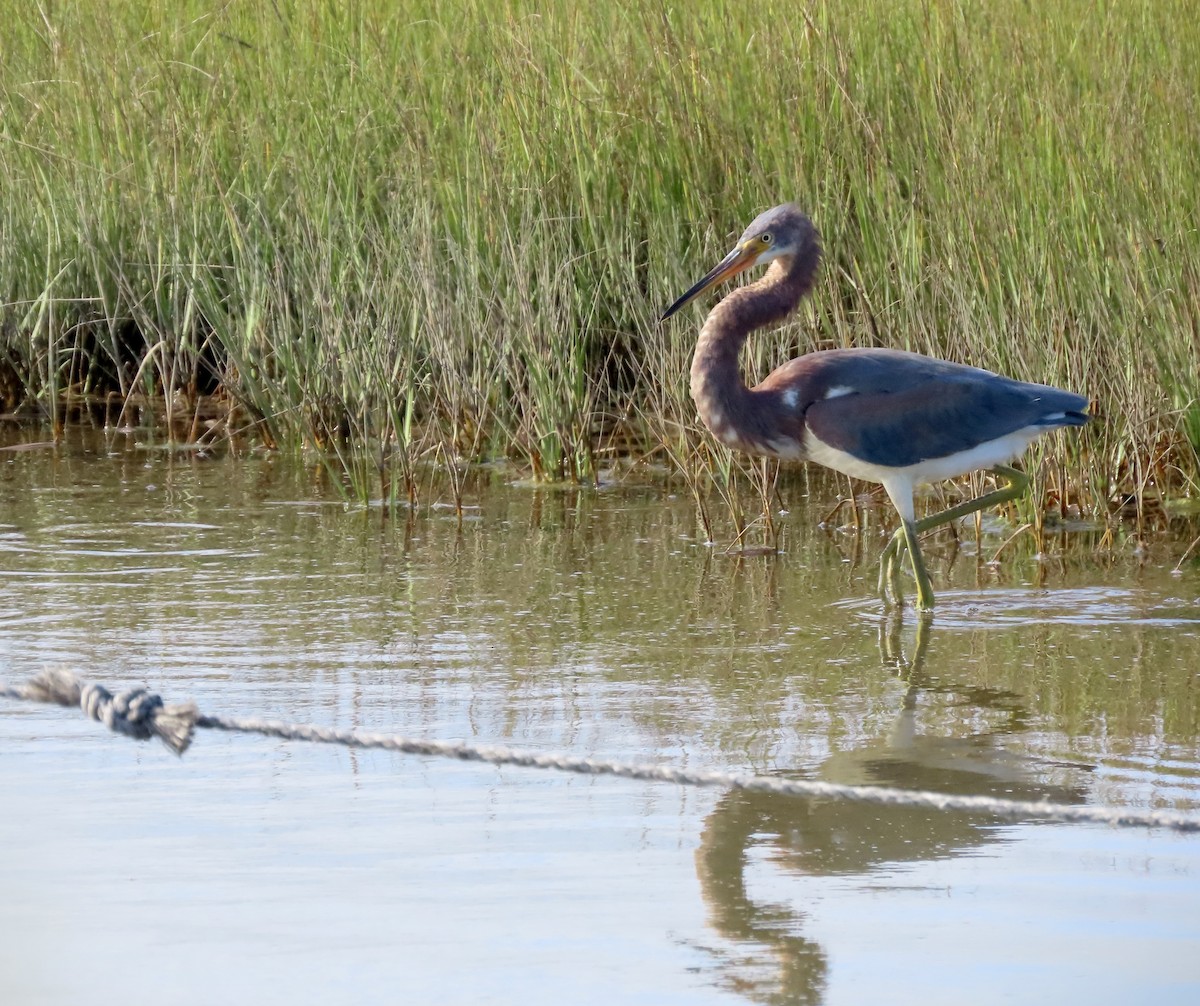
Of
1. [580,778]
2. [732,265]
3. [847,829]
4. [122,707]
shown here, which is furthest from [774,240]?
[122,707]

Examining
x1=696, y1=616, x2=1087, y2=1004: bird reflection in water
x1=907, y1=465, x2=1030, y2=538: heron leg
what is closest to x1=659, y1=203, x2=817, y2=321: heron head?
x1=907, y1=465, x2=1030, y2=538: heron leg

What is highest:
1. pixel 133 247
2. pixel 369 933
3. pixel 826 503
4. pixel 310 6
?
pixel 310 6

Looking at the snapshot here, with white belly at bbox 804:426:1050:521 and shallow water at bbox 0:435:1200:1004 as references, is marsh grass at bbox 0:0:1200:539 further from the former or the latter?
shallow water at bbox 0:435:1200:1004

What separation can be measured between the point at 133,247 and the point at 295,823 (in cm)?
489

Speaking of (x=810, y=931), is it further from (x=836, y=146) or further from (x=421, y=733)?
(x=836, y=146)

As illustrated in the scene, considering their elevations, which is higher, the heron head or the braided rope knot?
the heron head

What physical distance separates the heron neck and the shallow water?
51cm

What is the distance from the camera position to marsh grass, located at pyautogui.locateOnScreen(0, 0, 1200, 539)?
18.8 feet

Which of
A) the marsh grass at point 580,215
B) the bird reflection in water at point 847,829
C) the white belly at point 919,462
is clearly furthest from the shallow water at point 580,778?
the marsh grass at point 580,215

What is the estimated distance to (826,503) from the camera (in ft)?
20.8

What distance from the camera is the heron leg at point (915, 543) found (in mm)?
4957

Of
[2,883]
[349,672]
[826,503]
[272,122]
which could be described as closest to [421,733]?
[349,672]

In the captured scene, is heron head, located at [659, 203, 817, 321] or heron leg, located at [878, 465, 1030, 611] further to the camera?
heron head, located at [659, 203, 817, 321]

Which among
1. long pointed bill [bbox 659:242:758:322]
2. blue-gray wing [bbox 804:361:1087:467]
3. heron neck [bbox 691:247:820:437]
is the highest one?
long pointed bill [bbox 659:242:758:322]
